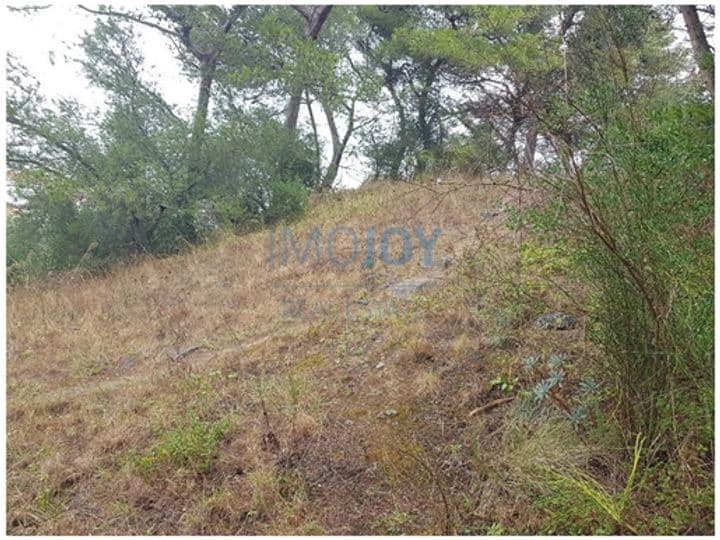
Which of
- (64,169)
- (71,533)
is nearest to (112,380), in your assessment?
(71,533)

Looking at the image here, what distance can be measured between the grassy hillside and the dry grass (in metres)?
0.01

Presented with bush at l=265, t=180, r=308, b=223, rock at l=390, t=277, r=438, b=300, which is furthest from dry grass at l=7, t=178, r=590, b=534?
bush at l=265, t=180, r=308, b=223

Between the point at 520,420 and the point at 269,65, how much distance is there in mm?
7368

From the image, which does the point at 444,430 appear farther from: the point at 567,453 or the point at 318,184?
the point at 318,184

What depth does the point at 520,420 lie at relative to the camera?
197cm

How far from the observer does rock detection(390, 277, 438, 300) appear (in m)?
3.83

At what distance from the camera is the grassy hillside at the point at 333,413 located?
1728 mm

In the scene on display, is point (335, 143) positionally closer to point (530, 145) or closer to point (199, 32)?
point (199, 32)

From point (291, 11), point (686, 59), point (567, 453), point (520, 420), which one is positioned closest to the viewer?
point (567, 453)

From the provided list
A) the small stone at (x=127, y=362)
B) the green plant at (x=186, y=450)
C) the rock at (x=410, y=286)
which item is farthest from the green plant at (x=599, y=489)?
the small stone at (x=127, y=362)

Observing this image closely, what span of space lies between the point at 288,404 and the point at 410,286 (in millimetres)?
1812

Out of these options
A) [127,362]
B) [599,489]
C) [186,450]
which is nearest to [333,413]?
[186,450]

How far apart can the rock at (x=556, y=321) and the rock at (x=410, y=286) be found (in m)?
1.24

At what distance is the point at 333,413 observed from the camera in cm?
239
